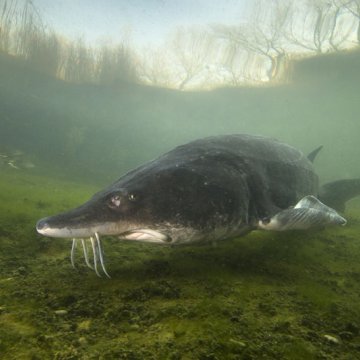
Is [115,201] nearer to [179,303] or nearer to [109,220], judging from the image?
[109,220]

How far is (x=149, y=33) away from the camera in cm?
2514

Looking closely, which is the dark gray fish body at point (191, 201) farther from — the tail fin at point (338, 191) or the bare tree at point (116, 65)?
the bare tree at point (116, 65)

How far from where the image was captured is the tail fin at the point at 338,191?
707 centimetres

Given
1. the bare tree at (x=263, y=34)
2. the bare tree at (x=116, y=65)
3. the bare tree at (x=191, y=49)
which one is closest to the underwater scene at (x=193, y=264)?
the bare tree at (x=263, y=34)

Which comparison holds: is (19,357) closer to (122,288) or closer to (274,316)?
(122,288)

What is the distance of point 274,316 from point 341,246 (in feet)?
10.4

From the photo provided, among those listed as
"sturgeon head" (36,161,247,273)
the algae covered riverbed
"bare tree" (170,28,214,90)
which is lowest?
the algae covered riverbed

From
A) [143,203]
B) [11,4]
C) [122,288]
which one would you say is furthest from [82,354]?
[11,4]

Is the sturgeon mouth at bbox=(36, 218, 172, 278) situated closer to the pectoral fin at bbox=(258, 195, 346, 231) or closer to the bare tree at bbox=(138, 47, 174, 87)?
the pectoral fin at bbox=(258, 195, 346, 231)

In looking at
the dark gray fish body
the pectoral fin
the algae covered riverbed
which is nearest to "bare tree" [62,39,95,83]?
the algae covered riverbed

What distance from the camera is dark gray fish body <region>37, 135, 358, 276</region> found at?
263 centimetres

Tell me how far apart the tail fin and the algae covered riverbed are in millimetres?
3118

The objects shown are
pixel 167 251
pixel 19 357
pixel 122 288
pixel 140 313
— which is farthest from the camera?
pixel 167 251

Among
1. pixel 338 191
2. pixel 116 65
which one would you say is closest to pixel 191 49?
pixel 116 65
